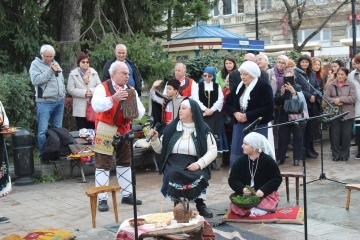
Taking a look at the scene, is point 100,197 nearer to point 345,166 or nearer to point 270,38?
point 345,166

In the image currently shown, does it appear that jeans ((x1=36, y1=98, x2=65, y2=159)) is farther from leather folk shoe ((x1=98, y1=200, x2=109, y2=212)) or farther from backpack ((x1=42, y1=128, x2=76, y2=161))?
leather folk shoe ((x1=98, y1=200, x2=109, y2=212))

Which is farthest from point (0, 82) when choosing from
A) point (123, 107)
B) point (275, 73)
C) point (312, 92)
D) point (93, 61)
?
point (312, 92)

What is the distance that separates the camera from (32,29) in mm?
12414

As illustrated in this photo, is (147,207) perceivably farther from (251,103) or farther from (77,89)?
(77,89)

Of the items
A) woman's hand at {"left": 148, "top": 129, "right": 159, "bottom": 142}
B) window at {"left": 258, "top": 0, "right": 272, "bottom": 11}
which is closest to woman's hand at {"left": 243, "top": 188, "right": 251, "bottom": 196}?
woman's hand at {"left": 148, "top": 129, "right": 159, "bottom": 142}

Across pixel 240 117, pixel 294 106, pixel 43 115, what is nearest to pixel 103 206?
pixel 240 117

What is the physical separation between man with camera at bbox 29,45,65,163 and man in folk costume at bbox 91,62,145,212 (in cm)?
248

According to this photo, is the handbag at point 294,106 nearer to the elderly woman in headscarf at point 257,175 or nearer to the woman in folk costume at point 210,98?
the woman in folk costume at point 210,98

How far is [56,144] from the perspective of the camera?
922cm

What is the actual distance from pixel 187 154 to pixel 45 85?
371 centimetres

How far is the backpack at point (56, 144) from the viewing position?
9227 millimetres

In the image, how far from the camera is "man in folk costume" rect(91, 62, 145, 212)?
22.2 feet

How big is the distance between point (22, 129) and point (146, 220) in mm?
4555

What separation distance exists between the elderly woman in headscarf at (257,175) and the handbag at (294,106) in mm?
3320
